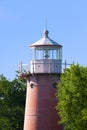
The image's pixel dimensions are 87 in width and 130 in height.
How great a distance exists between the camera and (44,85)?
60.2 metres

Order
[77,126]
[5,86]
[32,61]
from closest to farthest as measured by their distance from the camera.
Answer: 1. [77,126]
2. [32,61]
3. [5,86]

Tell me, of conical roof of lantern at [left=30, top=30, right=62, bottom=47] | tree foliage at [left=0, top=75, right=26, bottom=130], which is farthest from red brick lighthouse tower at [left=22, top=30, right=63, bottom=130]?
tree foliage at [left=0, top=75, right=26, bottom=130]

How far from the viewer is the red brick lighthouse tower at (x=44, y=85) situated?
196 ft

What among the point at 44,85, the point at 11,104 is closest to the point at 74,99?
the point at 44,85

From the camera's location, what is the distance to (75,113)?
55.4 m

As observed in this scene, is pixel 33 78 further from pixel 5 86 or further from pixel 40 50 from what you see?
pixel 5 86

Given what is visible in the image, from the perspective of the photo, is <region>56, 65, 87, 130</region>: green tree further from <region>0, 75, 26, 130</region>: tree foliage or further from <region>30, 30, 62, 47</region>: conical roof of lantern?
<region>0, 75, 26, 130</region>: tree foliage

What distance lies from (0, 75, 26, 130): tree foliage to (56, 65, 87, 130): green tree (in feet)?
50.0

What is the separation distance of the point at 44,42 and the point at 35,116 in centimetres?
625

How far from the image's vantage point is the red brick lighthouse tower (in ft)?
196

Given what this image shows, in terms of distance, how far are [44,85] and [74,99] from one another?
18.5 ft

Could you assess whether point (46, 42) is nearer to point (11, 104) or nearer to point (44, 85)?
point (44, 85)

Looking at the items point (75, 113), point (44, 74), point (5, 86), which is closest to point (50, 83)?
point (44, 74)

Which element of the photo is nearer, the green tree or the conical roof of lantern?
the green tree
